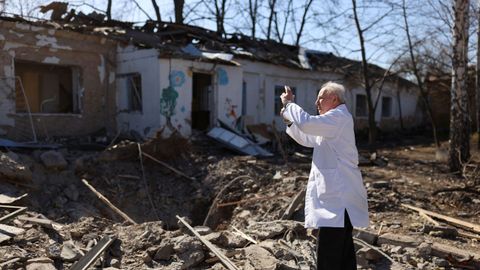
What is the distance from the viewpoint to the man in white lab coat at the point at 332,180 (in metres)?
3.16

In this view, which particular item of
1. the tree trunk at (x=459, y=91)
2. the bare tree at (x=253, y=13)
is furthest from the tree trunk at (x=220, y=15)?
the tree trunk at (x=459, y=91)

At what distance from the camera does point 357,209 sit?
324 cm

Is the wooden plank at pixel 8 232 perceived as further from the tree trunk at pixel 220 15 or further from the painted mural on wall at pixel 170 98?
the tree trunk at pixel 220 15

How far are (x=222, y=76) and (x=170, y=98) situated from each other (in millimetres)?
2075

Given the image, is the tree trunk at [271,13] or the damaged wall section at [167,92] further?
the tree trunk at [271,13]

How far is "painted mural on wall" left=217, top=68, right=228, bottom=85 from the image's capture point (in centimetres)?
1357

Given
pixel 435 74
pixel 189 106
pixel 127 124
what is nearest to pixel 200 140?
pixel 189 106

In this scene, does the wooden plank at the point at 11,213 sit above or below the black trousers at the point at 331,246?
below

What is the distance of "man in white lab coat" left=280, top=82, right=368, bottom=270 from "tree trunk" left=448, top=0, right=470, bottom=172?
7.27 meters

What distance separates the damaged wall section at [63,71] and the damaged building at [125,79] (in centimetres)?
2

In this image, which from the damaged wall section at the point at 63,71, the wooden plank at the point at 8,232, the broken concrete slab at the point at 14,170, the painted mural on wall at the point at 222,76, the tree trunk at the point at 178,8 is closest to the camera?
the wooden plank at the point at 8,232

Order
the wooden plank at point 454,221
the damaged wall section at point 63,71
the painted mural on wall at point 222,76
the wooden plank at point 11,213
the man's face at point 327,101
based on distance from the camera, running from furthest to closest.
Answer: the painted mural on wall at point 222,76 < the damaged wall section at point 63,71 < the wooden plank at point 454,221 < the wooden plank at point 11,213 < the man's face at point 327,101

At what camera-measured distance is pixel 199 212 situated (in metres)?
8.50

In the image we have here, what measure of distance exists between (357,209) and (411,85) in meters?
24.1
